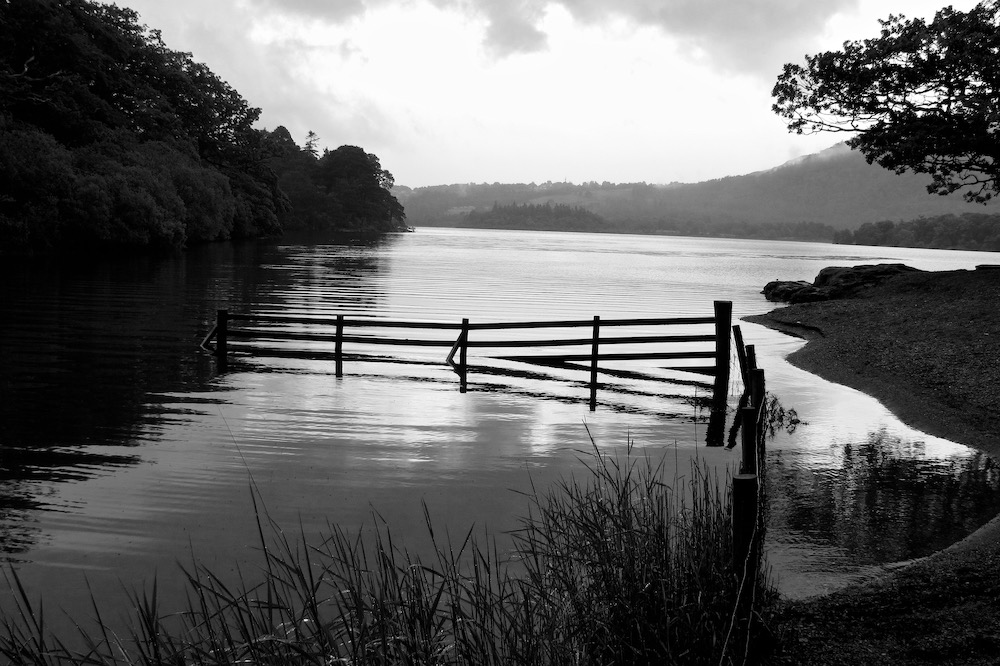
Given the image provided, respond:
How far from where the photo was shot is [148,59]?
85.4m

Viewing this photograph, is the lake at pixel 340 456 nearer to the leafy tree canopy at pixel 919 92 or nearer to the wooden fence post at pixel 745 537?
the wooden fence post at pixel 745 537

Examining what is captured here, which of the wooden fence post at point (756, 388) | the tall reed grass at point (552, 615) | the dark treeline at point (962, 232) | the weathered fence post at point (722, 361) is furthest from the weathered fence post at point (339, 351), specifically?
the dark treeline at point (962, 232)

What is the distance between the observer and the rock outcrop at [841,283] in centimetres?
4116

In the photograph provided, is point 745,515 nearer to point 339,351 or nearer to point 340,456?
point 340,456

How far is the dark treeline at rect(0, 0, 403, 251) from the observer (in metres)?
52.0

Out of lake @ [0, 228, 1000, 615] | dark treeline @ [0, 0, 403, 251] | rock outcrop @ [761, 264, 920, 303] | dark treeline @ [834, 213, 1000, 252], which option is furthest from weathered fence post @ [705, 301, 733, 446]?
dark treeline @ [834, 213, 1000, 252]

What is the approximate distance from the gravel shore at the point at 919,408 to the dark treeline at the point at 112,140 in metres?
44.5

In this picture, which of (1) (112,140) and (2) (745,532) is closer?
(2) (745,532)

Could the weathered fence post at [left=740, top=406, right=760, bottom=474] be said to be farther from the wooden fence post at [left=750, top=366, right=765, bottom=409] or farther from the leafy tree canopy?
the leafy tree canopy

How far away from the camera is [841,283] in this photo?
4266 centimetres

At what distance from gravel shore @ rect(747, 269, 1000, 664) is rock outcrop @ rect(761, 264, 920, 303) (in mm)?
3555

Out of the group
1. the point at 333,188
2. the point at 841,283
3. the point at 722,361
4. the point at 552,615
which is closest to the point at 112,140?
the point at 841,283

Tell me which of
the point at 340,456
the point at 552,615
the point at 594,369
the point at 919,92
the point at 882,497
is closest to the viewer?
the point at 552,615

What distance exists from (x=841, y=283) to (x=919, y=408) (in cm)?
2947
